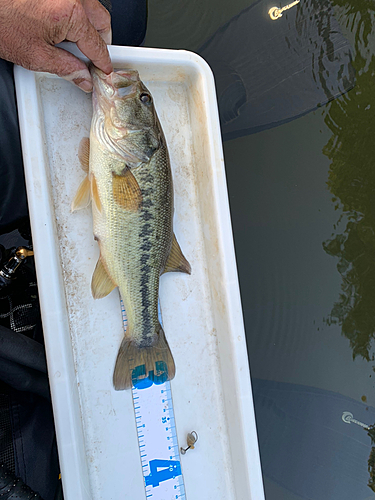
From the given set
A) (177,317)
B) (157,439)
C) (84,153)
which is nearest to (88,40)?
(84,153)

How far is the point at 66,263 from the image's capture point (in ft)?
4.15

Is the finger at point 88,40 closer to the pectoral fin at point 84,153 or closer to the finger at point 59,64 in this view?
the finger at point 59,64

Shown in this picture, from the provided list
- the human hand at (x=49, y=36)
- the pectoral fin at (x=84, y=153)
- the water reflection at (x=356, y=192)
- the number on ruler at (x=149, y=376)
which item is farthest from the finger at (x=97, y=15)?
the water reflection at (x=356, y=192)

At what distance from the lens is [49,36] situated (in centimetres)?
102

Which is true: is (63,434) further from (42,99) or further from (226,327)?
(42,99)

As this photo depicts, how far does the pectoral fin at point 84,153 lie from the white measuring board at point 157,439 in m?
0.57

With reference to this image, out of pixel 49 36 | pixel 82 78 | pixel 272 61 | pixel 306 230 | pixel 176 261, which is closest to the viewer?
pixel 49 36

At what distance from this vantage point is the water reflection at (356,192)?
2.16 m

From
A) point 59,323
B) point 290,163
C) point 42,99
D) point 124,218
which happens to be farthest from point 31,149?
point 290,163

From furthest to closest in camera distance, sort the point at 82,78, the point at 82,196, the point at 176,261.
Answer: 1. the point at 176,261
2. the point at 82,196
3. the point at 82,78

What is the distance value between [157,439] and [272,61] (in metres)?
2.13

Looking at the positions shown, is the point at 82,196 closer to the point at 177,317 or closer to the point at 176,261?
the point at 176,261

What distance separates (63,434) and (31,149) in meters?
1.00

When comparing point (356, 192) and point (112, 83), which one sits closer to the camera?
point (112, 83)
